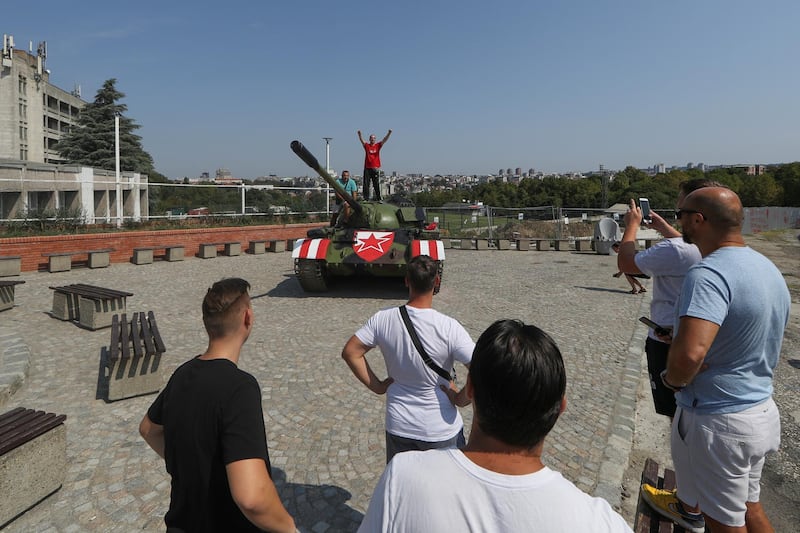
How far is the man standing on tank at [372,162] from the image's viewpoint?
39.4ft

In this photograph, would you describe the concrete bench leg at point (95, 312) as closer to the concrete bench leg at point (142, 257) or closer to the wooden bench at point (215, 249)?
the concrete bench leg at point (142, 257)

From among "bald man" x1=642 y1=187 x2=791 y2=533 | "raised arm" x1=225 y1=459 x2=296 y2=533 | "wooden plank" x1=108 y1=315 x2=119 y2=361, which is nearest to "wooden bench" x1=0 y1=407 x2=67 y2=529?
"wooden plank" x1=108 y1=315 x2=119 y2=361

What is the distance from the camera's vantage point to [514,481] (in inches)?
45.6

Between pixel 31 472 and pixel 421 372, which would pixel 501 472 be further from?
pixel 31 472

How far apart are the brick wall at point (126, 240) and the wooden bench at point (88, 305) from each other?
511 centimetres

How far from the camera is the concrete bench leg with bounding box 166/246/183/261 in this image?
46.4 feet

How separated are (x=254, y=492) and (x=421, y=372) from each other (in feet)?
3.51

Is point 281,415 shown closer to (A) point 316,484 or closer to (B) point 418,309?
(A) point 316,484

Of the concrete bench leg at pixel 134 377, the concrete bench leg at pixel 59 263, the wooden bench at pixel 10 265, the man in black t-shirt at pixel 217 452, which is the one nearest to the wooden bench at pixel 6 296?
the wooden bench at pixel 10 265

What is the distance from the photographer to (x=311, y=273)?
9.50 metres

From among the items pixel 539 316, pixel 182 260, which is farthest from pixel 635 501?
pixel 182 260

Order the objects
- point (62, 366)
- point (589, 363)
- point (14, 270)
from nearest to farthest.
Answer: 1. point (62, 366)
2. point (589, 363)
3. point (14, 270)

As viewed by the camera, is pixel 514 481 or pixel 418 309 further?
pixel 418 309

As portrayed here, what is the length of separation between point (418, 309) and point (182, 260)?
1339cm
